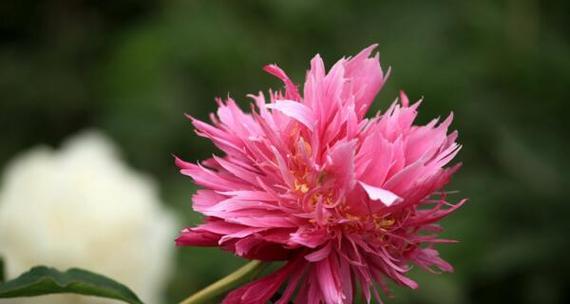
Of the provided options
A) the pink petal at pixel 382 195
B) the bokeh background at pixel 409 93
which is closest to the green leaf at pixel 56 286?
the pink petal at pixel 382 195

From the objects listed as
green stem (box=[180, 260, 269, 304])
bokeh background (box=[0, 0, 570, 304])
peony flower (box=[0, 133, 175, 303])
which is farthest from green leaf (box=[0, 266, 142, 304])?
bokeh background (box=[0, 0, 570, 304])

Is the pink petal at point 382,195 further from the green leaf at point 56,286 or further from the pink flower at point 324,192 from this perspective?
the green leaf at point 56,286

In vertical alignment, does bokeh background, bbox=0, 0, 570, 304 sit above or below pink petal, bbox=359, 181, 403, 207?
above

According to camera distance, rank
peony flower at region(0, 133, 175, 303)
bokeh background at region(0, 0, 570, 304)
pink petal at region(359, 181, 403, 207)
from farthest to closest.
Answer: bokeh background at region(0, 0, 570, 304) < peony flower at region(0, 133, 175, 303) < pink petal at region(359, 181, 403, 207)

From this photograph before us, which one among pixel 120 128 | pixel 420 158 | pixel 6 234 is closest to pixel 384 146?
pixel 420 158

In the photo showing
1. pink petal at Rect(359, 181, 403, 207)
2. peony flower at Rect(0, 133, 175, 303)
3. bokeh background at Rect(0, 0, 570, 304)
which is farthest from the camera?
bokeh background at Rect(0, 0, 570, 304)

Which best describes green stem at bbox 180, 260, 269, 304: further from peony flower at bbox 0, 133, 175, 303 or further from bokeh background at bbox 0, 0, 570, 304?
bokeh background at bbox 0, 0, 570, 304

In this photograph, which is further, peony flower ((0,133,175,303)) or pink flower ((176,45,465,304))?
peony flower ((0,133,175,303))

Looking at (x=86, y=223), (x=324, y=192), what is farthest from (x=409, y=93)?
(x=324, y=192)
